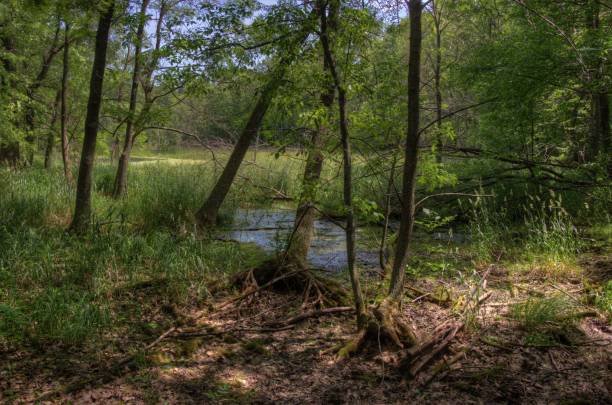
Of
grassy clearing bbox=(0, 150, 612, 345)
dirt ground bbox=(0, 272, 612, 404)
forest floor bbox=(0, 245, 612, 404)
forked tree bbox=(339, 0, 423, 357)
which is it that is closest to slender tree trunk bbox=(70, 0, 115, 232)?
grassy clearing bbox=(0, 150, 612, 345)

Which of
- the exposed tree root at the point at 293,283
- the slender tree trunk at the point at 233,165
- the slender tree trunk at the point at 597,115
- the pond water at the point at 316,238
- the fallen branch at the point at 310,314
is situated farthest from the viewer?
the slender tree trunk at the point at 233,165

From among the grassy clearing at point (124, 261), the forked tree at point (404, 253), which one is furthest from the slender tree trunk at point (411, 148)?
the grassy clearing at point (124, 261)

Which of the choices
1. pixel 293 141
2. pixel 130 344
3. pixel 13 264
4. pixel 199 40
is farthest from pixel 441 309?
pixel 13 264

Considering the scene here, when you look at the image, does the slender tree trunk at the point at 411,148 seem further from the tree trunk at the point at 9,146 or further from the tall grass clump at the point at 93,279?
the tree trunk at the point at 9,146

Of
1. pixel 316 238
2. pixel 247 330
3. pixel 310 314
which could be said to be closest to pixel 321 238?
pixel 316 238

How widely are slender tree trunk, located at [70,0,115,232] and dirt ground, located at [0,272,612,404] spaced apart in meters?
2.96

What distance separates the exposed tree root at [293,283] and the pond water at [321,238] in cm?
46

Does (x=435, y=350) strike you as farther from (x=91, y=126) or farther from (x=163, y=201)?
(x=163, y=201)

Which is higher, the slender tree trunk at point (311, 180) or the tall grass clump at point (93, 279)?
the slender tree trunk at point (311, 180)

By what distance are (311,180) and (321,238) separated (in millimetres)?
4324

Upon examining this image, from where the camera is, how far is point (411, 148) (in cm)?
388

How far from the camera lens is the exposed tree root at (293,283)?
16.2 ft

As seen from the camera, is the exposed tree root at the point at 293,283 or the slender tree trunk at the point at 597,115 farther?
the slender tree trunk at the point at 597,115

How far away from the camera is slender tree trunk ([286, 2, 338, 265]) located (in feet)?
12.9
